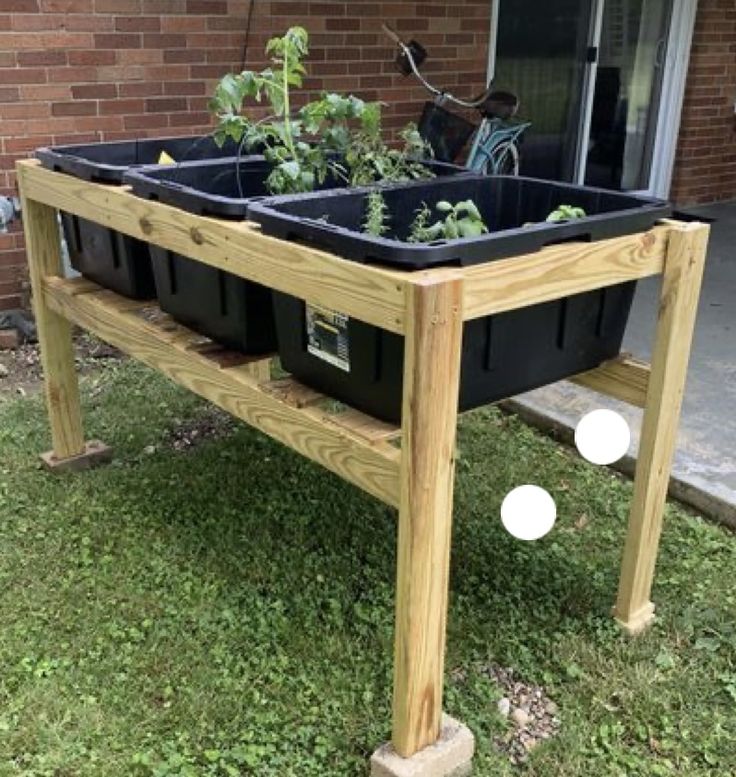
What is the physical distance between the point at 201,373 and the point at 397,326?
2.78 feet

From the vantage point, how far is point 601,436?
6.97ft

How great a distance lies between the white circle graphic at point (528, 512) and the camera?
2.00 meters

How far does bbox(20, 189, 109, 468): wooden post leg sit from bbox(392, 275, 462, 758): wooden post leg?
1.76 meters

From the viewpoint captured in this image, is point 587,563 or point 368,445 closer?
point 368,445

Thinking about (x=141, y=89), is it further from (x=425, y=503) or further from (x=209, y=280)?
(x=425, y=503)

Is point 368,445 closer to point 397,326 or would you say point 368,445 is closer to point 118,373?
point 397,326

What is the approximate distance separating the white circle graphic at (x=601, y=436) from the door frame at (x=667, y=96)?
475 centimetres

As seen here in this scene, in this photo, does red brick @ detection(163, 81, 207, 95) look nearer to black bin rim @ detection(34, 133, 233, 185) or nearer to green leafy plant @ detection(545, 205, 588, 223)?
black bin rim @ detection(34, 133, 233, 185)

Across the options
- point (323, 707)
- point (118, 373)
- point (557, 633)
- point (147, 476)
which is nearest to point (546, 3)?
point (118, 373)

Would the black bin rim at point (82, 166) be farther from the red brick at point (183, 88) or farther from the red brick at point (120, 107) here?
the red brick at point (183, 88)

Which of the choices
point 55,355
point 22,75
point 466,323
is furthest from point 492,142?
point 466,323

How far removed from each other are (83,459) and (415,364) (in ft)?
6.43

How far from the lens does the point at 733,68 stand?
6.98 metres

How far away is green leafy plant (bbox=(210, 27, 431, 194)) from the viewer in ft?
8.01
